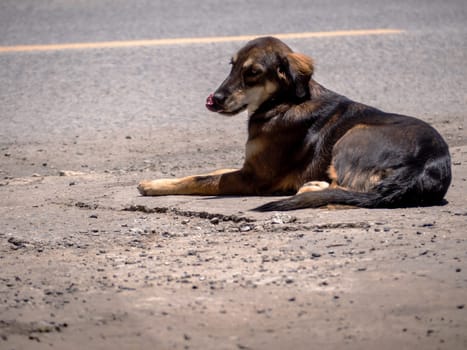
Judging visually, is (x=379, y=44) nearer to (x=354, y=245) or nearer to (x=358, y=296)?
(x=354, y=245)

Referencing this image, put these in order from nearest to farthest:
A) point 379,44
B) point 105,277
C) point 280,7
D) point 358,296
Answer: point 358,296 → point 105,277 → point 379,44 → point 280,7

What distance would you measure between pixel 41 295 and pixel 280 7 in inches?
386

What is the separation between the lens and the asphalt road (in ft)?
13.4

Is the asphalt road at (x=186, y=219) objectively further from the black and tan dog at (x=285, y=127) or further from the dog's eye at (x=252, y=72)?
the dog's eye at (x=252, y=72)

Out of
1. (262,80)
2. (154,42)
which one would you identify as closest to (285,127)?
(262,80)

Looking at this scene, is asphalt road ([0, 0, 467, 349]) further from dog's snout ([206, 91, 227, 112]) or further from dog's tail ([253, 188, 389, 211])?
dog's snout ([206, 91, 227, 112])

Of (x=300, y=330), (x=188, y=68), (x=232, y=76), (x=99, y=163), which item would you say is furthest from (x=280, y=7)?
(x=300, y=330)

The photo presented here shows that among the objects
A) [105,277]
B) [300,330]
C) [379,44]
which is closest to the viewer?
[300,330]

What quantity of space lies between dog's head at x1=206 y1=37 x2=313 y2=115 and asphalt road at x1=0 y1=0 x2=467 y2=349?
2.35ft

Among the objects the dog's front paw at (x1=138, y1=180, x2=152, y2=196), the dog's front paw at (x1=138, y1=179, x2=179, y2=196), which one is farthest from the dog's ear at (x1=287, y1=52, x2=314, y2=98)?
the dog's front paw at (x1=138, y1=180, x2=152, y2=196)

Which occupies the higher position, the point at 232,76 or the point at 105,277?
the point at 232,76

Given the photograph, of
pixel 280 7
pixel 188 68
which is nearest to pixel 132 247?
pixel 188 68

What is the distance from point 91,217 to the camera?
6.12m

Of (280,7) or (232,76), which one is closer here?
(232,76)
